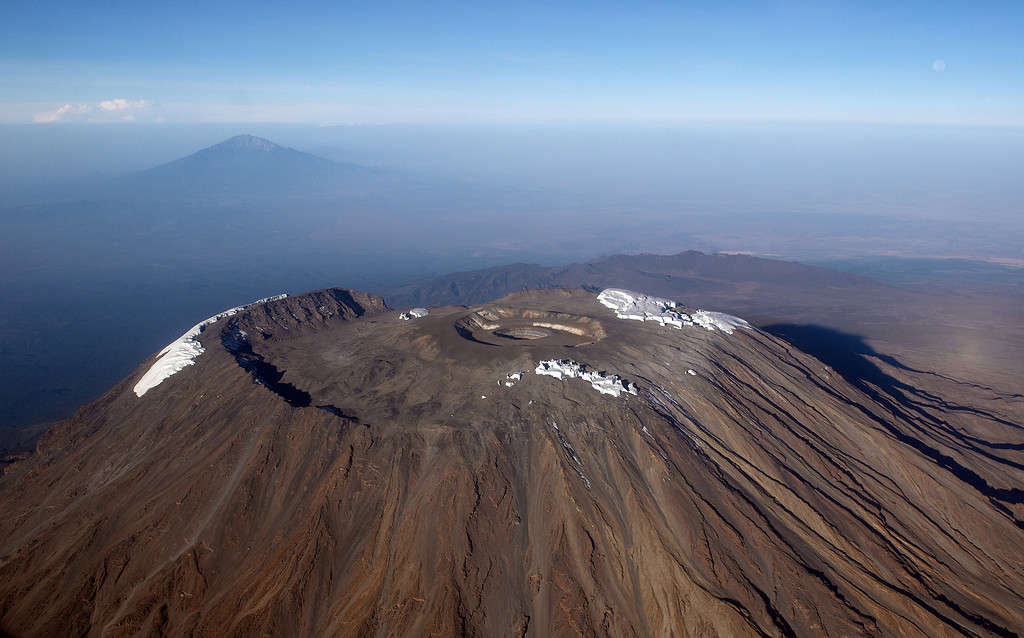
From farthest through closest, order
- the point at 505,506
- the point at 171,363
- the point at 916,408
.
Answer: the point at 916,408 → the point at 171,363 → the point at 505,506

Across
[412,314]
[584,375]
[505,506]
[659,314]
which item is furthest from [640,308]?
[505,506]

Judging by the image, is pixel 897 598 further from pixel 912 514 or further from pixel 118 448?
pixel 118 448

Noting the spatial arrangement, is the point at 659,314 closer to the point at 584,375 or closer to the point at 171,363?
the point at 584,375

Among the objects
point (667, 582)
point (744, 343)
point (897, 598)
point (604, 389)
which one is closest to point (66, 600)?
point (667, 582)

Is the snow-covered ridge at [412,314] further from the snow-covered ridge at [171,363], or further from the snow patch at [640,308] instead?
the snow patch at [640,308]

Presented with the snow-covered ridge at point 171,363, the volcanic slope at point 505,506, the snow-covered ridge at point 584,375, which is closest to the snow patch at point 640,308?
the volcanic slope at point 505,506

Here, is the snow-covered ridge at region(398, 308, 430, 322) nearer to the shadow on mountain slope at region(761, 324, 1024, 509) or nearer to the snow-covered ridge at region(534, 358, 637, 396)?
the snow-covered ridge at region(534, 358, 637, 396)

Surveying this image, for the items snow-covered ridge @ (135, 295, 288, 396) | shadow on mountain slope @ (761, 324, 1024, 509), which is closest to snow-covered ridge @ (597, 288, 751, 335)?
shadow on mountain slope @ (761, 324, 1024, 509)
